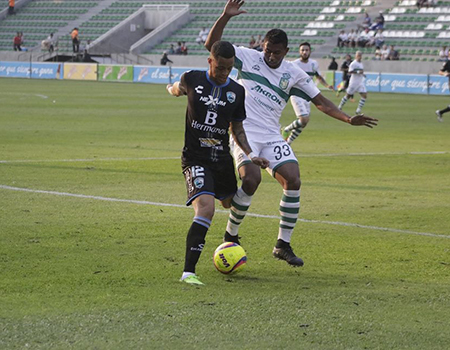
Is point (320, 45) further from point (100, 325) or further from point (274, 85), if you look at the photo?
point (100, 325)

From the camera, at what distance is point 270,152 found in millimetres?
7996

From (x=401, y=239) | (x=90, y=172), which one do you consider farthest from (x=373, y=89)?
(x=401, y=239)

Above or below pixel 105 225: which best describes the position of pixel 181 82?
above

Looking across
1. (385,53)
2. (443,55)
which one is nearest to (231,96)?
(443,55)

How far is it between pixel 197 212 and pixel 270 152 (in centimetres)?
145

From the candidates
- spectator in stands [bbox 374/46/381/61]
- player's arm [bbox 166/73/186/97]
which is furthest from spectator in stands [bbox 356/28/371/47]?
player's arm [bbox 166/73/186/97]

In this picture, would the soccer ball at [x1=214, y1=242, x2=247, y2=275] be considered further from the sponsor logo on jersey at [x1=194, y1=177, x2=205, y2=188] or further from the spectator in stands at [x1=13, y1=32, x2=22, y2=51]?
the spectator in stands at [x1=13, y1=32, x2=22, y2=51]

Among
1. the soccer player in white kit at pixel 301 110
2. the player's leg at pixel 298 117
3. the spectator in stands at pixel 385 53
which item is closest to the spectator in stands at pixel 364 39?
the spectator in stands at pixel 385 53

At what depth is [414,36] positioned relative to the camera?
51.0 meters

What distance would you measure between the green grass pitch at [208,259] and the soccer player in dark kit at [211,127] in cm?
70

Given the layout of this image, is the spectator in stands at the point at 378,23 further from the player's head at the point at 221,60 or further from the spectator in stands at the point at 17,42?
the player's head at the point at 221,60

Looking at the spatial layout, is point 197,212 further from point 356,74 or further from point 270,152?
point 356,74

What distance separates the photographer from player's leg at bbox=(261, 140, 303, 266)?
7664mm

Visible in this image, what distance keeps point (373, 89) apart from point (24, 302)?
41.9 m
